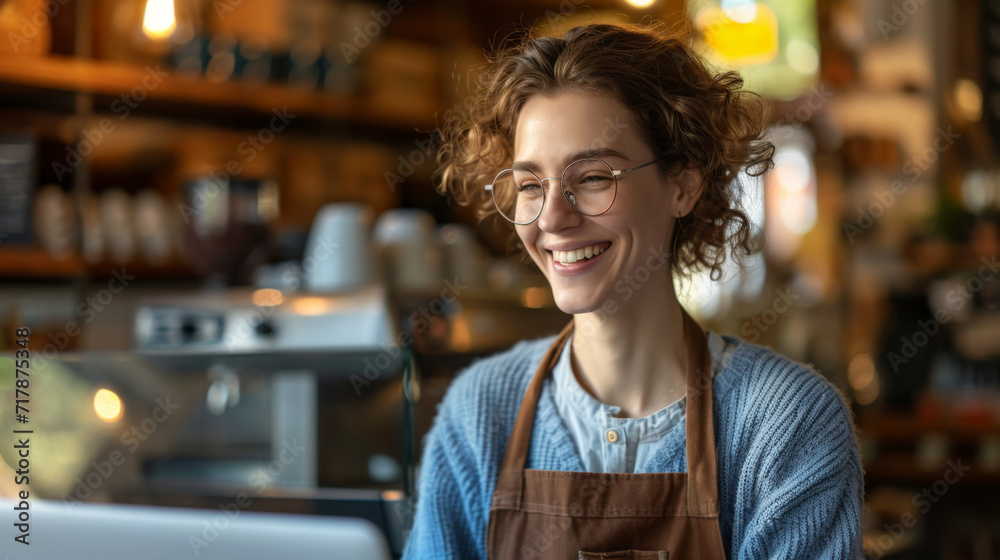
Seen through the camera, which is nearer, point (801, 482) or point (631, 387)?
point (801, 482)

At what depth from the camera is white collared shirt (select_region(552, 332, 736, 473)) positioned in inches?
39.9

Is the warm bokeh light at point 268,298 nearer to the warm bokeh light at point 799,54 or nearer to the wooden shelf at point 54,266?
the wooden shelf at point 54,266

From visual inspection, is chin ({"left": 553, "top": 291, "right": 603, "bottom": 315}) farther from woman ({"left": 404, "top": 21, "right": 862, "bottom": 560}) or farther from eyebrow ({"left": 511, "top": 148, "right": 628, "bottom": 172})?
eyebrow ({"left": 511, "top": 148, "right": 628, "bottom": 172})

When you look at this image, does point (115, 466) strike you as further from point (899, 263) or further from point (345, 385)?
point (899, 263)

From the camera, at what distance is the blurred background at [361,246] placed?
1426 millimetres

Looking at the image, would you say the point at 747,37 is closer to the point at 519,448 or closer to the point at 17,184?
the point at 17,184

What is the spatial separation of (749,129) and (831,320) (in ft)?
10.4

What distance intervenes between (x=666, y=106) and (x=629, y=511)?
1.46 ft

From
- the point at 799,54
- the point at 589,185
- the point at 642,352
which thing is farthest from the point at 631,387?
the point at 799,54

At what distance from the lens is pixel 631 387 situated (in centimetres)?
104

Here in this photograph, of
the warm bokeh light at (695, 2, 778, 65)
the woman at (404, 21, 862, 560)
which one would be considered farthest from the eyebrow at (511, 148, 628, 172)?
the warm bokeh light at (695, 2, 778, 65)

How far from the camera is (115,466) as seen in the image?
142 cm

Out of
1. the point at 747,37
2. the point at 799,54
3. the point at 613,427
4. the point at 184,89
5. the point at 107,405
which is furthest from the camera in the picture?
the point at 799,54

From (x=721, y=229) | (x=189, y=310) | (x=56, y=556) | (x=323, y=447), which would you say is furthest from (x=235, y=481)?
(x=721, y=229)
